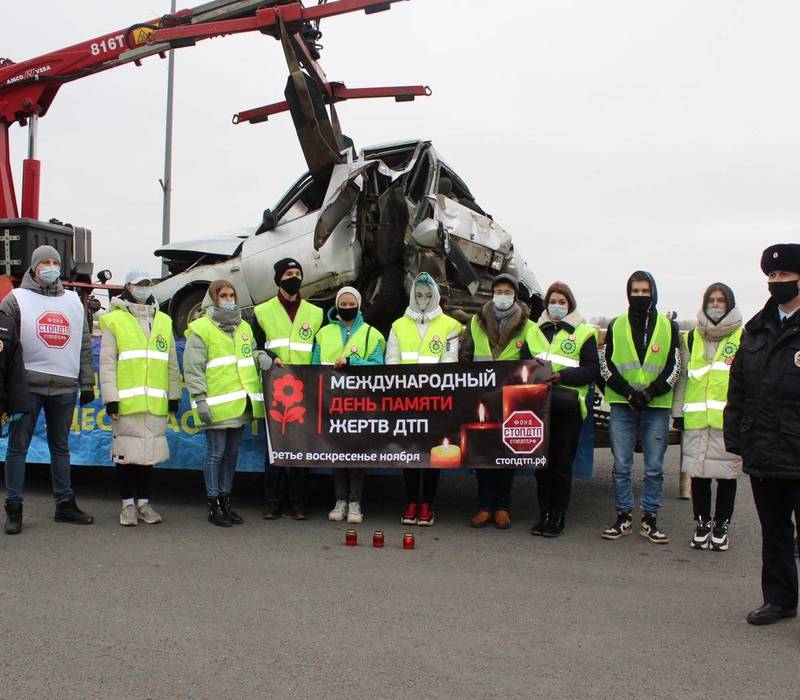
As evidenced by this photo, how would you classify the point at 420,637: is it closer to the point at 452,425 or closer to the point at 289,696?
the point at 289,696

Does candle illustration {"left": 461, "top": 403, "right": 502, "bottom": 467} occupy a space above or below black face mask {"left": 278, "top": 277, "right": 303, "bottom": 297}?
below

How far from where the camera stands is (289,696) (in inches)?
141

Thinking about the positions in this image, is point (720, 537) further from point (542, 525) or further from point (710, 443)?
point (542, 525)

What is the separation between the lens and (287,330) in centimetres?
725

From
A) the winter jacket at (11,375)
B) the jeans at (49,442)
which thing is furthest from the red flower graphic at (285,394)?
the winter jacket at (11,375)

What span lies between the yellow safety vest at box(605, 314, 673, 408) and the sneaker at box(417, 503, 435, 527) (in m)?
1.70

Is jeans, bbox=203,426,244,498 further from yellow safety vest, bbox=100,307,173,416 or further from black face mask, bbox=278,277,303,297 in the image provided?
black face mask, bbox=278,277,303,297

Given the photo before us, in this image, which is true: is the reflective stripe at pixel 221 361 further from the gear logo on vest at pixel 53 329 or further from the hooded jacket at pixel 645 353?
the hooded jacket at pixel 645 353

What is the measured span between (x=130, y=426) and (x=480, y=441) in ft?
9.22

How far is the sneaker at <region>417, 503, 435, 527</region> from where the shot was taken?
6938 mm

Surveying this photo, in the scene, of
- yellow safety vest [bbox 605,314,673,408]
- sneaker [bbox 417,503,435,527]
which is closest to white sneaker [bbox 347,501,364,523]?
sneaker [bbox 417,503,435,527]

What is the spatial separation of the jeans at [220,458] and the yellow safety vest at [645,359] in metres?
3.06

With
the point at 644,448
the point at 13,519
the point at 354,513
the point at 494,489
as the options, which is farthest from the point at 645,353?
the point at 13,519

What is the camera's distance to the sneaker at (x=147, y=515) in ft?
22.6
